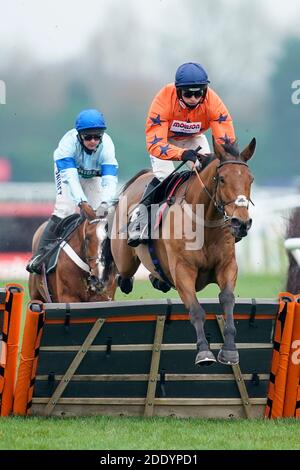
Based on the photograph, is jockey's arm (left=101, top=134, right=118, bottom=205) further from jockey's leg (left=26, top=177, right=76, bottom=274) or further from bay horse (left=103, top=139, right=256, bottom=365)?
bay horse (left=103, top=139, right=256, bottom=365)

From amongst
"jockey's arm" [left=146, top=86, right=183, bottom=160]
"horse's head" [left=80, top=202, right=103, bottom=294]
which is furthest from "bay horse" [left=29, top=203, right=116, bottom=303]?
"jockey's arm" [left=146, top=86, right=183, bottom=160]

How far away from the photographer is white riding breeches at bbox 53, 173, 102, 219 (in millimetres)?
9008

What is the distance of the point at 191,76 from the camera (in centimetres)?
727

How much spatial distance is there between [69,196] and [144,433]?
131 inches

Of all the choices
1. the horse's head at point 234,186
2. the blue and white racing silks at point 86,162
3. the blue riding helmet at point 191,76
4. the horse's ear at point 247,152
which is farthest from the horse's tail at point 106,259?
the horse's ear at point 247,152

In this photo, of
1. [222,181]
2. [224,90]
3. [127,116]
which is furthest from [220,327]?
[224,90]

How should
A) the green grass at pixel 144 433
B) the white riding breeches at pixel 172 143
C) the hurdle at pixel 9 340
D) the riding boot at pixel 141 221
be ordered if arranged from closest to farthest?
the green grass at pixel 144 433
the hurdle at pixel 9 340
the riding boot at pixel 141 221
the white riding breeches at pixel 172 143

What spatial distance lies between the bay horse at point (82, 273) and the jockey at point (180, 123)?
494 millimetres

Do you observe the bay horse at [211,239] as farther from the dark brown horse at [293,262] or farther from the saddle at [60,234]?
the dark brown horse at [293,262]

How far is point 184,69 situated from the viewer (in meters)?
7.29

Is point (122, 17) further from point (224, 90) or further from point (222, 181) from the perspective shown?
point (222, 181)

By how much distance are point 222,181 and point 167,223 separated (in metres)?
0.82

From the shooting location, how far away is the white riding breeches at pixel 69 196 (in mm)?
9008

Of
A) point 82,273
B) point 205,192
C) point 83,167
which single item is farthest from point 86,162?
point 205,192
